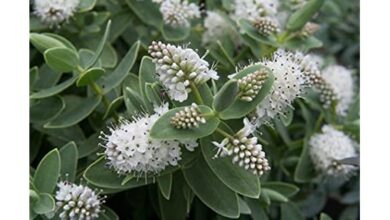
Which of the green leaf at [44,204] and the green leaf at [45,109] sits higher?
the green leaf at [45,109]

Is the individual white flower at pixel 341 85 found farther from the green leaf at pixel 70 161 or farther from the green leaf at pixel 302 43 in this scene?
the green leaf at pixel 70 161

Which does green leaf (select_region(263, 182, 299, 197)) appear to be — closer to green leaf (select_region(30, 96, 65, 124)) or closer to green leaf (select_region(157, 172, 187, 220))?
green leaf (select_region(157, 172, 187, 220))

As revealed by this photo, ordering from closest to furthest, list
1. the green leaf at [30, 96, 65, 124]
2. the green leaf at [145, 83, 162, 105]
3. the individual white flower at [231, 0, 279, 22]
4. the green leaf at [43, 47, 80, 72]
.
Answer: the green leaf at [145, 83, 162, 105]
the green leaf at [43, 47, 80, 72]
the green leaf at [30, 96, 65, 124]
the individual white flower at [231, 0, 279, 22]

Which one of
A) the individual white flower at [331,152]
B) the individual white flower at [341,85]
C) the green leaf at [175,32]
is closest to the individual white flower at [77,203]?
the green leaf at [175,32]

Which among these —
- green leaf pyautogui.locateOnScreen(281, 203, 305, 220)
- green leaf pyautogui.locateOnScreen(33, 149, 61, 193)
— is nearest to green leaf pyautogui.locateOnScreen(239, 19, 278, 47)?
green leaf pyautogui.locateOnScreen(281, 203, 305, 220)

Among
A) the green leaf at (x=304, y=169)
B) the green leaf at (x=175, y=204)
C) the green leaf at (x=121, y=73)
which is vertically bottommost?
the green leaf at (x=304, y=169)

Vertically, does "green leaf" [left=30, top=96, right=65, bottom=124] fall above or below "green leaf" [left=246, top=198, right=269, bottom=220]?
above

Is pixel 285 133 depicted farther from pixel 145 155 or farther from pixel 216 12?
pixel 145 155
